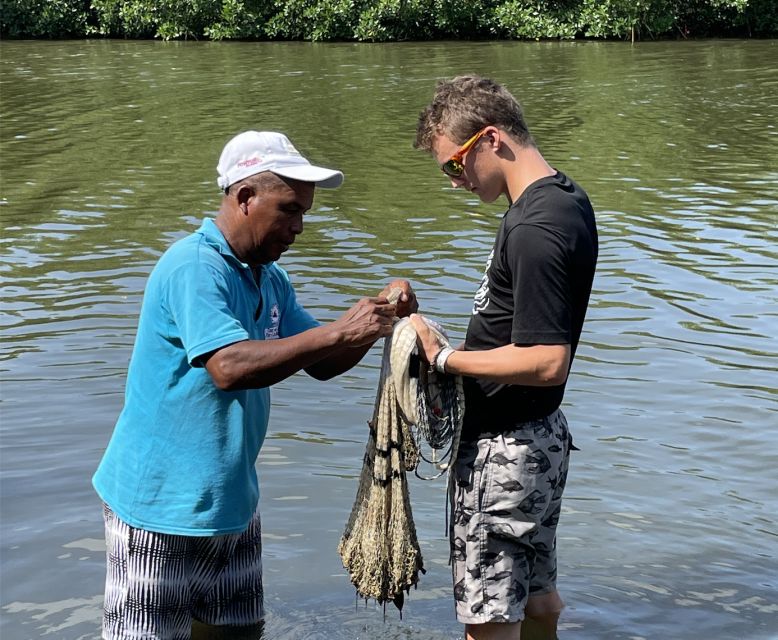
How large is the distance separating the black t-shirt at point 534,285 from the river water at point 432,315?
168 cm

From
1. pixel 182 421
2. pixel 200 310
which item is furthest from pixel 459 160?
pixel 182 421

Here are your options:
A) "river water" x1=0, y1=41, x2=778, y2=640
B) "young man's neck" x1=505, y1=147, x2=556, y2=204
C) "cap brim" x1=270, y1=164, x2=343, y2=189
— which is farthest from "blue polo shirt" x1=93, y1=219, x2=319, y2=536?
"river water" x1=0, y1=41, x2=778, y2=640

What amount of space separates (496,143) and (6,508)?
387 cm

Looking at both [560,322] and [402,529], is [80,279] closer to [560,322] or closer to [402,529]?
[402,529]

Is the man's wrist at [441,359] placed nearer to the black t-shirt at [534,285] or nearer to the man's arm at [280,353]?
the black t-shirt at [534,285]

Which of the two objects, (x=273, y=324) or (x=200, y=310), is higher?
(x=200, y=310)

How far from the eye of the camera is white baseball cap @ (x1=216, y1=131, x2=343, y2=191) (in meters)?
3.71

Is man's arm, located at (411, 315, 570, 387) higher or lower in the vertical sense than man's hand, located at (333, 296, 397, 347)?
lower

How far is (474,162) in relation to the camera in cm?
386

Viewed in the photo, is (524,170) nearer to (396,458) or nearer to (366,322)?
(366,322)

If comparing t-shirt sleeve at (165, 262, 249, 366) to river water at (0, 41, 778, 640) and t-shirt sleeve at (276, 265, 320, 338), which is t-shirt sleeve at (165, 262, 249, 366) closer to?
t-shirt sleeve at (276, 265, 320, 338)

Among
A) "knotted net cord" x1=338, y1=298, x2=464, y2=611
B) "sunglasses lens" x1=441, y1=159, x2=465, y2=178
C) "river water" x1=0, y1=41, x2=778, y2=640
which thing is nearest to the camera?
"sunglasses lens" x1=441, y1=159, x2=465, y2=178

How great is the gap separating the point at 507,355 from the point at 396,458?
73cm

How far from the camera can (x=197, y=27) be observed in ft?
129
